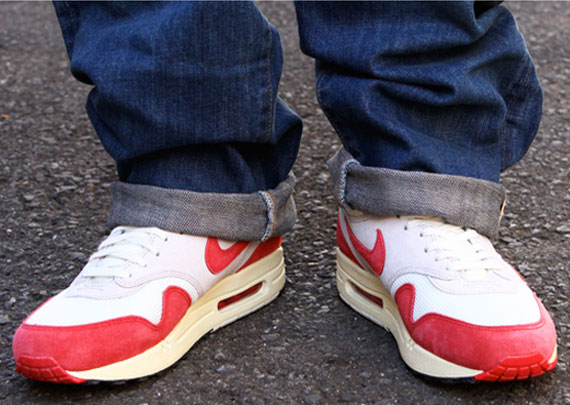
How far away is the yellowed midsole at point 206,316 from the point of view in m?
1.09

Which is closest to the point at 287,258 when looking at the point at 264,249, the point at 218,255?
the point at 264,249

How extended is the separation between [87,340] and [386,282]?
49 cm

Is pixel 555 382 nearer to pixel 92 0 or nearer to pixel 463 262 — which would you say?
pixel 463 262

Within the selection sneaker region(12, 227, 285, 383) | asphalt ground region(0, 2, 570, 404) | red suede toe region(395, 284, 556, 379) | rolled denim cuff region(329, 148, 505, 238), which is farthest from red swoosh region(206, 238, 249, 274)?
red suede toe region(395, 284, 556, 379)

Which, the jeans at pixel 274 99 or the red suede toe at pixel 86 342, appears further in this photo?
the jeans at pixel 274 99

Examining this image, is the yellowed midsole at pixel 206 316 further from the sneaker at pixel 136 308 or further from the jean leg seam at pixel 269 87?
the jean leg seam at pixel 269 87

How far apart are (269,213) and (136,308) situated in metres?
0.30

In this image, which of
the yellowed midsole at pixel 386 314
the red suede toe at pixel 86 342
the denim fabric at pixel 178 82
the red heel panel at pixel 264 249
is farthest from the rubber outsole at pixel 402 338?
the red suede toe at pixel 86 342

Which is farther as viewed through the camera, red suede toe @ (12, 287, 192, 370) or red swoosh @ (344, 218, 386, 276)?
red swoosh @ (344, 218, 386, 276)

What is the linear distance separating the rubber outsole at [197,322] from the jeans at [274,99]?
0.33 feet

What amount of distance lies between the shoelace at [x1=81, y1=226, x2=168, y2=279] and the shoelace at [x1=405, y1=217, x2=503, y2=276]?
43 centimetres

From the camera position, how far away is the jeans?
116 cm

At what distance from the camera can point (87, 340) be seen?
106 centimetres

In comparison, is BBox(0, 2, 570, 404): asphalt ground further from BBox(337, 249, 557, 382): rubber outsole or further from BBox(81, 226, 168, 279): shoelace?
BBox(81, 226, 168, 279): shoelace
